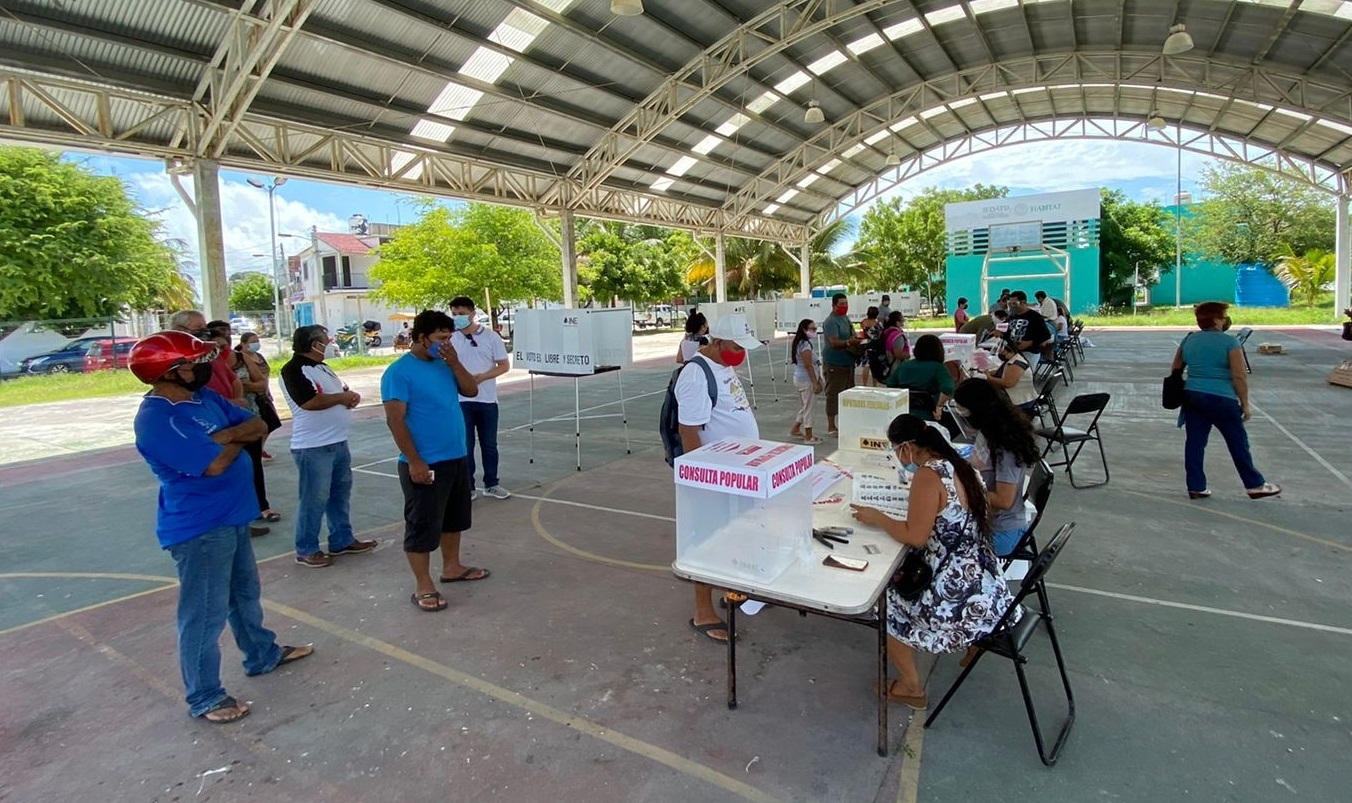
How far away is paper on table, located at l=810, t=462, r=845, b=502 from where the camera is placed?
11.2 feet

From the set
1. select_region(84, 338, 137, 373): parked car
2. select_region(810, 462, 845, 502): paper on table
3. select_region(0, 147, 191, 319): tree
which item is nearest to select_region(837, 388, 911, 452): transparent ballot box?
select_region(810, 462, 845, 502): paper on table

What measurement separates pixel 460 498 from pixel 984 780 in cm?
299

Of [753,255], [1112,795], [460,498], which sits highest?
[753,255]

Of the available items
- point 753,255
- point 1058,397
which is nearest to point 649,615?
point 1058,397

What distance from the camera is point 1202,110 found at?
66.1 ft

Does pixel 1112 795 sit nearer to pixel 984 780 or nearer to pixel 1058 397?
pixel 984 780

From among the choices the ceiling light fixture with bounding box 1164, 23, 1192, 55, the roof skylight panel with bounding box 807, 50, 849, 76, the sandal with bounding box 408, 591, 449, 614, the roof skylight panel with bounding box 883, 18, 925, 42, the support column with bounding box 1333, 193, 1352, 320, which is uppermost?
the roof skylight panel with bounding box 883, 18, 925, 42

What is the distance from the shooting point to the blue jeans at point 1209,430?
5.38 m

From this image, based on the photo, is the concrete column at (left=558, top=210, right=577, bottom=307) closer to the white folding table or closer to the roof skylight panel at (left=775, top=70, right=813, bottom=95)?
the roof skylight panel at (left=775, top=70, right=813, bottom=95)

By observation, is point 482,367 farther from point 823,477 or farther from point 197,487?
point 823,477

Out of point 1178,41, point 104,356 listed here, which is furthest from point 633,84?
point 104,356

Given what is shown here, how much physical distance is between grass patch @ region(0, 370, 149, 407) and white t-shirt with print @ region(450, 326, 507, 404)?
1487 cm

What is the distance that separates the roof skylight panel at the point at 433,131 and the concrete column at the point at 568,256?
4139 millimetres

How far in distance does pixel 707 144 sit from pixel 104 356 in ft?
56.1
